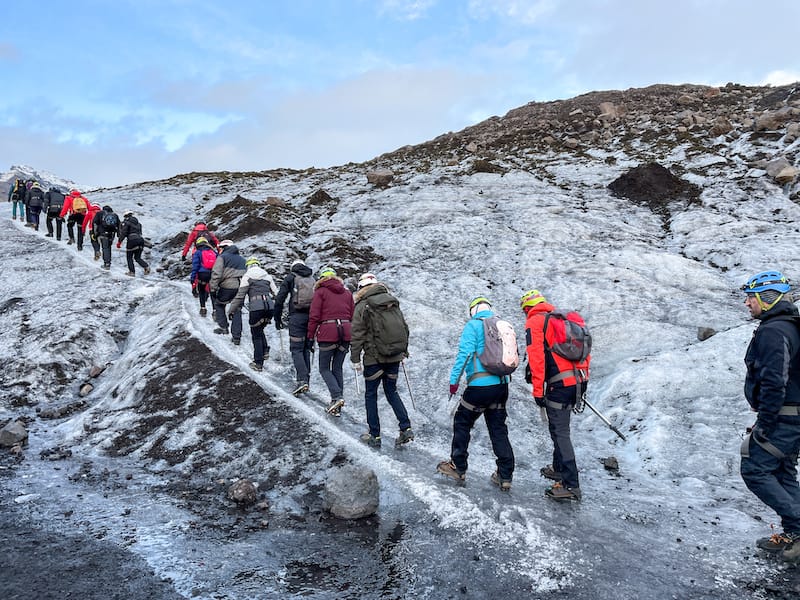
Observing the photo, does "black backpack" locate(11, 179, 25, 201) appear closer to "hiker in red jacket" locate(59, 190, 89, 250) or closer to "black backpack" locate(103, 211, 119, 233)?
"hiker in red jacket" locate(59, 190, 89, 250)

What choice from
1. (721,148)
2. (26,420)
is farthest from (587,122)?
(26,420)

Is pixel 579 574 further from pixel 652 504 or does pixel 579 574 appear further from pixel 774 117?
pixel 774 117

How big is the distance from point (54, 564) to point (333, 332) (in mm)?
6128

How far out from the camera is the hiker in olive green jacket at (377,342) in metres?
9.35

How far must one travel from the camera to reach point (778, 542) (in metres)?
6.08

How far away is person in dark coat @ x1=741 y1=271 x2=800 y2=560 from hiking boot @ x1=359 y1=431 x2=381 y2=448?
5924mm

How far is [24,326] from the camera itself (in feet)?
55.7

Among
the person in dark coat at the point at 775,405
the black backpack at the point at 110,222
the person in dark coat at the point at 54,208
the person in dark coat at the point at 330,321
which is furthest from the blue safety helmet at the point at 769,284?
the person in dark coat at the point at 54,208

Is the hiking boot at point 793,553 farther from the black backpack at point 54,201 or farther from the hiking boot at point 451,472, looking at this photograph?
the black backpack at point 54,201

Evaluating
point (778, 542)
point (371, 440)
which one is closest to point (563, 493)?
point (778, 542)

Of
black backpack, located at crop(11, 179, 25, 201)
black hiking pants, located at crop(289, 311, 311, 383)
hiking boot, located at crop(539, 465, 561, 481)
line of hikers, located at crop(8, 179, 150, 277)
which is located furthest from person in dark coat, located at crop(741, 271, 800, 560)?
black backpack, located at crop(11, 179, 25, 201)

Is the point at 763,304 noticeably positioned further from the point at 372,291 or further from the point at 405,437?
the point at 405,437

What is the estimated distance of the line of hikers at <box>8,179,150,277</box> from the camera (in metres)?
21.9

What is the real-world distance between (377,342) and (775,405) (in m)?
5.96
